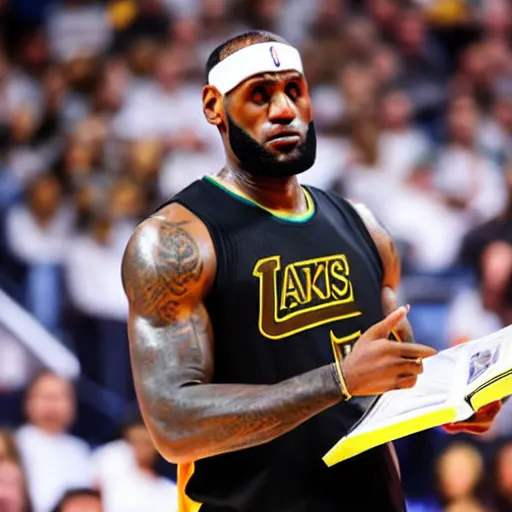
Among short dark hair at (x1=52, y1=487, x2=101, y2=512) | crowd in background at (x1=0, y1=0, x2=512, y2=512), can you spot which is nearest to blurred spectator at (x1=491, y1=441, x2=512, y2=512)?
crowd in background at (x1=0, y1=0, x2=512, y2=512)

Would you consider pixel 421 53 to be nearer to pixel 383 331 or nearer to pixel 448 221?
pixel 448 221

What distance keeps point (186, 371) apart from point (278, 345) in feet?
0.83

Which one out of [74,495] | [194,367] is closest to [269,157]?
[194,367]

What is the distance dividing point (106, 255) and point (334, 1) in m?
3.26

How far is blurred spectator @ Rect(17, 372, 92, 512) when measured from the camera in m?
5.27

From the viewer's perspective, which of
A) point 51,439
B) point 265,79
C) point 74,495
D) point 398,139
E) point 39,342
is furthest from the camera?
point 398,139

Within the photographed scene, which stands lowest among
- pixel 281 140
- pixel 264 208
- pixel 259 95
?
pixel 264 208

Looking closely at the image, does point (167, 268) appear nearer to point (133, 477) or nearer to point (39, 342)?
point (133, 477)

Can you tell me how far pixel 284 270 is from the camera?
2.78 meters

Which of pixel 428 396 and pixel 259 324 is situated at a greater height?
pixel 259 324

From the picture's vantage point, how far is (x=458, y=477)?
5.16 m

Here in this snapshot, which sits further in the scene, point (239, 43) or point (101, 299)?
point (101, 299)

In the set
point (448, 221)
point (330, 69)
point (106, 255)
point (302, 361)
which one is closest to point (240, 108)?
point (302, 361)

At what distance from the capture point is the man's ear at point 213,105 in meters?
2.90
